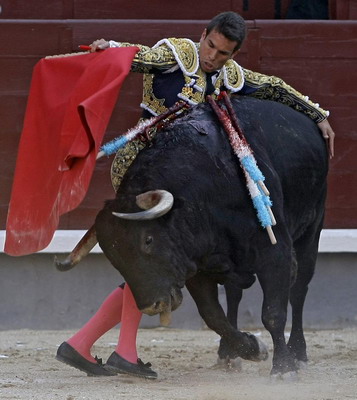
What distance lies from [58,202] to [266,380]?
44.3 inches

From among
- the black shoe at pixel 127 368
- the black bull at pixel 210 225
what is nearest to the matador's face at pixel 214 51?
the black bull at pixel 210 225

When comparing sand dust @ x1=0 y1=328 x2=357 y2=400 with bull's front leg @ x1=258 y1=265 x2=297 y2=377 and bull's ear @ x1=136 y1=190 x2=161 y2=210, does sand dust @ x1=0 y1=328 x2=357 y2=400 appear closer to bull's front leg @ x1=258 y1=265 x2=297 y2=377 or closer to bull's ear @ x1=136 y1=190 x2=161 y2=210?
bull's front leg @ x1=258 y1=265 x2=297 y2=377

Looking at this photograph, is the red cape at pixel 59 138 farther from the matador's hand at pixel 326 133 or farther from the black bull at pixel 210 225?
the matador's hand at pixel 326 133

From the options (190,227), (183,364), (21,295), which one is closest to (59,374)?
(183,364)

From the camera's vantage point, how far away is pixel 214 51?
4984 millimetres

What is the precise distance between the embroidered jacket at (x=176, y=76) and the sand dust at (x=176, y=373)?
1075 mm

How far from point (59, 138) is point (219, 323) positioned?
3.10 feet

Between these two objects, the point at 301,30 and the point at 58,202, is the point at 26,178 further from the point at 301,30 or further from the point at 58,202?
the point at 301,30

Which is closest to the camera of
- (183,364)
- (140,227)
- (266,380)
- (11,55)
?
(140,227)

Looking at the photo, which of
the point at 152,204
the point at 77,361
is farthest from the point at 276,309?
the point at 77,361

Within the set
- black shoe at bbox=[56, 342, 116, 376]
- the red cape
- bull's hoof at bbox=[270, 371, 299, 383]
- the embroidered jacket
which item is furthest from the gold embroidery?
black shoe at bbox=[56, 342, 116, 376]

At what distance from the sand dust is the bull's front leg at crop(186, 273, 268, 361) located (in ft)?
0.42

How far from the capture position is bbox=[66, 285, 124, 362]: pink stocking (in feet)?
17.3

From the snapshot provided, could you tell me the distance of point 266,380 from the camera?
17.1 feet
